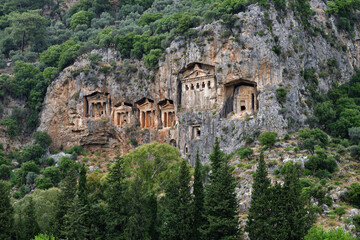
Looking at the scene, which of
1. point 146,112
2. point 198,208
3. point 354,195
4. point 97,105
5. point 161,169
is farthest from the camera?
point 97,105

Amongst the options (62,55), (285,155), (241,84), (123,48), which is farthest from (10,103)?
(285,155)

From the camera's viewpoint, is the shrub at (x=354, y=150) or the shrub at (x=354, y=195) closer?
the shrub at (x=354, y=195)

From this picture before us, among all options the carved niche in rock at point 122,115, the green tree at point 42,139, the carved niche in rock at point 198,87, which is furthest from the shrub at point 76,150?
the carved niche in rock at point 198,87

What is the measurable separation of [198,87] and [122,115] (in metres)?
14.1

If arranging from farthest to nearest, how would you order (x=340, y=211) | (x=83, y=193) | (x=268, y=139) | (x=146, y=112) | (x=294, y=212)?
(x=146, y=112) < (x=268, y=139) < (x=340, y=211) < (x=83, y=193) < (x=294, y=212)

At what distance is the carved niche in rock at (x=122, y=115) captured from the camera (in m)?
78.2

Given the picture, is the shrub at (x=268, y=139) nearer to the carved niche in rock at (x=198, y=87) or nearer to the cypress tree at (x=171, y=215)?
the carved niche in rock at (x=198, y=87)

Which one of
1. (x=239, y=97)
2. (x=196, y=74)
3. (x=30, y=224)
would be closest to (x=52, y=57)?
(x=196, y=74)

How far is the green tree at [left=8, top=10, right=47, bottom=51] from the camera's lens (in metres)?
99.8

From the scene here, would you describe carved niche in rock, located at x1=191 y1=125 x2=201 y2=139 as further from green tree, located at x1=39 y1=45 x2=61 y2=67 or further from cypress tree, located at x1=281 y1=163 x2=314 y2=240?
green tree, located at x1=39 y1=45 x2=61 y2=67

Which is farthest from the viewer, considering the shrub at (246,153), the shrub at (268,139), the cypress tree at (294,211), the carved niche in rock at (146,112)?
the carved niche in rock at (146,112)

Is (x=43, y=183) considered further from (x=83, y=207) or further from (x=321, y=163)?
(x=321, y=163)

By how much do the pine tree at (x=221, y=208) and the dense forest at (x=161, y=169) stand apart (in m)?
0.09

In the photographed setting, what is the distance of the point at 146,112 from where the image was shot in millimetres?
77875
